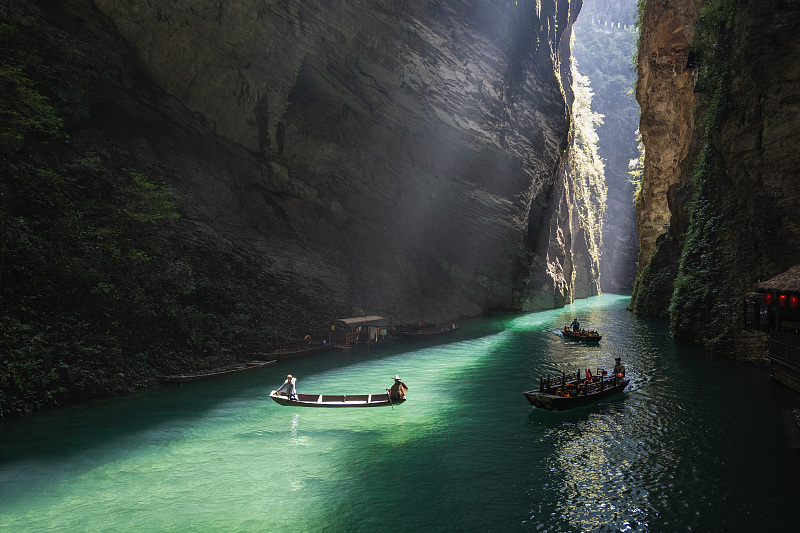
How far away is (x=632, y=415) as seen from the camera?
17.9 m

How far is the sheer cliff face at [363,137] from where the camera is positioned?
33.1 metres

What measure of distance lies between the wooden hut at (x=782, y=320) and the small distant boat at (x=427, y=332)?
2300 cm

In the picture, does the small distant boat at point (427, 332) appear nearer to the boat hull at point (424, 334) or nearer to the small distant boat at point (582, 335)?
the boat hull at point (424, 334)

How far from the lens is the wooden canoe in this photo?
3519 centimetres

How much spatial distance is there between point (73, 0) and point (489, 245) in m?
43.0

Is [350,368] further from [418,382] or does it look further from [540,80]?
[540,80]

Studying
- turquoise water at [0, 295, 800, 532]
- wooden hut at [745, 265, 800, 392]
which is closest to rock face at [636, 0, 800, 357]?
wooden hut at [745, 265, 800, 392]

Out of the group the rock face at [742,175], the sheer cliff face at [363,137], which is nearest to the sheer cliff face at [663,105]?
the rock face at [742,175]

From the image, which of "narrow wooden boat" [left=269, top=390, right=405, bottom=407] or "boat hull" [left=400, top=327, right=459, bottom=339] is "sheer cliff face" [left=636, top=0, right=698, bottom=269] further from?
"narrow wooden boat" [left=269, top=390, right=405, bottom=407]

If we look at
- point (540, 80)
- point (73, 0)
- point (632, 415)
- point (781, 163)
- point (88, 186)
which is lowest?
point (632, 415)

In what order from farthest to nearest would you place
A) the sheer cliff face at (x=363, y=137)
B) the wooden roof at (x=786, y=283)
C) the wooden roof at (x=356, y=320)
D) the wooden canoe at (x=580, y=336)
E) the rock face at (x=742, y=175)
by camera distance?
the wooden canoe at (x=580, y=336), the wooden roof at (x=356, y=320), the sheer cliff face at (x=363, y=137), the rock face at (x=742, y=175), the wooden roof at (x=786, y=283)

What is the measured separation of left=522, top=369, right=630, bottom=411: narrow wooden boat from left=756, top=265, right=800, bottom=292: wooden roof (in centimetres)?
720

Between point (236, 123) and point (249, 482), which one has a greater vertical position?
point (236, 123)

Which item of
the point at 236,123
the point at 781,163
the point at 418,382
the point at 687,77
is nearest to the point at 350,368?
the point at 418,382
